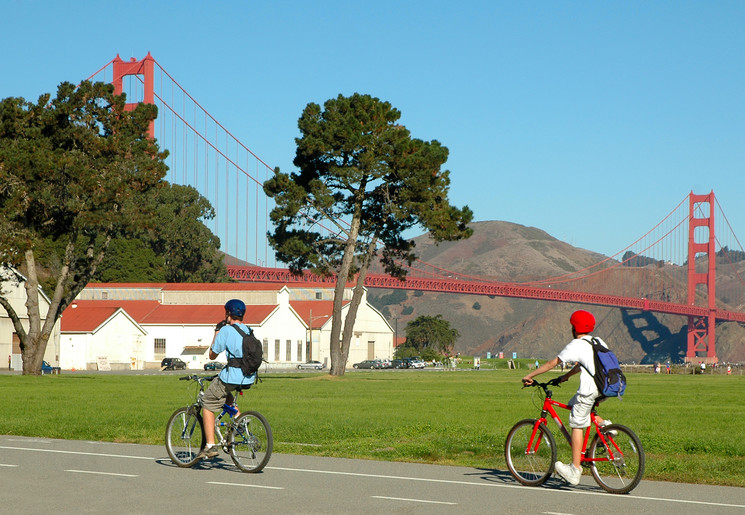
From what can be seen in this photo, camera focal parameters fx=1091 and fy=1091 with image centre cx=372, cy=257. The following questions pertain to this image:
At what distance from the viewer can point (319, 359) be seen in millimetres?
97938

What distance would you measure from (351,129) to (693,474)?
40.0 m

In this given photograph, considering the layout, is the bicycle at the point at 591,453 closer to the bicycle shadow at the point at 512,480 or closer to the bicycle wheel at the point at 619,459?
the bicycle wheel at the point at 619,459

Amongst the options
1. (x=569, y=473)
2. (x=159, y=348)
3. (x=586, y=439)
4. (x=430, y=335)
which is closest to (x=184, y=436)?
(x=569, y=473)

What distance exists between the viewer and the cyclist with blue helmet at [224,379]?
11.5 meters

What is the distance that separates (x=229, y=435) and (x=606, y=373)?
4.10 metres

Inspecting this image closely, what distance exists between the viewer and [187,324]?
86625mm

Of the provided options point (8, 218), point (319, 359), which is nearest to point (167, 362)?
point (319, 359)

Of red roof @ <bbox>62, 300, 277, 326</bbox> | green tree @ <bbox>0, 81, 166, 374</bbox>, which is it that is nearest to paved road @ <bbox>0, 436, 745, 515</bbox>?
green tree @ <bbox>0, 81, 166, 374</bbox>

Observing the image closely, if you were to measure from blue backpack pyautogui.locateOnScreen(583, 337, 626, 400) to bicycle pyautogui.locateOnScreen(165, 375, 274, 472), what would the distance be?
133 inches

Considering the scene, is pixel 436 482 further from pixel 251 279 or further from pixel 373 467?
pixel 251 279

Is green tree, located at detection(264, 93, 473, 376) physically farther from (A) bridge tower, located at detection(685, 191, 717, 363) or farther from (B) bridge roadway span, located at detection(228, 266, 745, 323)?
(A) bridge tower, located at detection(685, 191, 717, 363)

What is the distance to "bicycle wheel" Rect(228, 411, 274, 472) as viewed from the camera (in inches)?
446

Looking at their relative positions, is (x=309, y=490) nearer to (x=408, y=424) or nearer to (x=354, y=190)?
(x=408, y=424)

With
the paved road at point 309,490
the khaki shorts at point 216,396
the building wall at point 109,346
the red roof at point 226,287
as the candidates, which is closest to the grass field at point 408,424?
the paved road at point 309,490
